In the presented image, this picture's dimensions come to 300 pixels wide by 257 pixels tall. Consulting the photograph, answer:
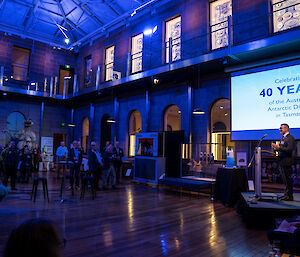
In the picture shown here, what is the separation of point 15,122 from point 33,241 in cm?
1616

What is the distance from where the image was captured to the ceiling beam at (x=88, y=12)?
43.4 feet

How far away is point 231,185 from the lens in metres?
6.09

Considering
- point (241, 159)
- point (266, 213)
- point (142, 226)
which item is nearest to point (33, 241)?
point (142, 226)

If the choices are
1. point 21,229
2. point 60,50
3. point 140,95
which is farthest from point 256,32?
point 60,50

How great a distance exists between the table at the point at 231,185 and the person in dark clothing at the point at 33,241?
5.83 meters

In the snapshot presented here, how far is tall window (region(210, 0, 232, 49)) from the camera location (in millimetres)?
9125

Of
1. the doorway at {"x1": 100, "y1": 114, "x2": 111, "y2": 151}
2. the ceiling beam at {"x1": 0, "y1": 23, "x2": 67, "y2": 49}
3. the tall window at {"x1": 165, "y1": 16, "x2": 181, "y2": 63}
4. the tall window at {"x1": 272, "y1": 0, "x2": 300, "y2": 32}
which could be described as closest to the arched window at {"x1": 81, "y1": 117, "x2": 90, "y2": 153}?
the doorway at {"x1": 100, "y1": 114, "x2": 111, "y2": 151}

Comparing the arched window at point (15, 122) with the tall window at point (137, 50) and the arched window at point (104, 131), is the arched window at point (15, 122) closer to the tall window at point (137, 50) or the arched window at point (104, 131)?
the arched window at point (104, 131)

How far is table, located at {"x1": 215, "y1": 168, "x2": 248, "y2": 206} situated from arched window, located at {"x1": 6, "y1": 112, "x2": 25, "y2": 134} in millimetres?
12903

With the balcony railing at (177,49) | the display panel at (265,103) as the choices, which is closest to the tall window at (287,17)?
the balcony railing at (177,49)

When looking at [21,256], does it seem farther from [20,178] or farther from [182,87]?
[20,178]

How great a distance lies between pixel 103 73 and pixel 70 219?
1072 cm

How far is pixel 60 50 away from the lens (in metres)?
16.4

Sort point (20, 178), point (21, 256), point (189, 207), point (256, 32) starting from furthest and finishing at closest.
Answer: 1. point (20, 178)
2. point (256, 32)
3. point (189, 207)
4. point (21, 256)
